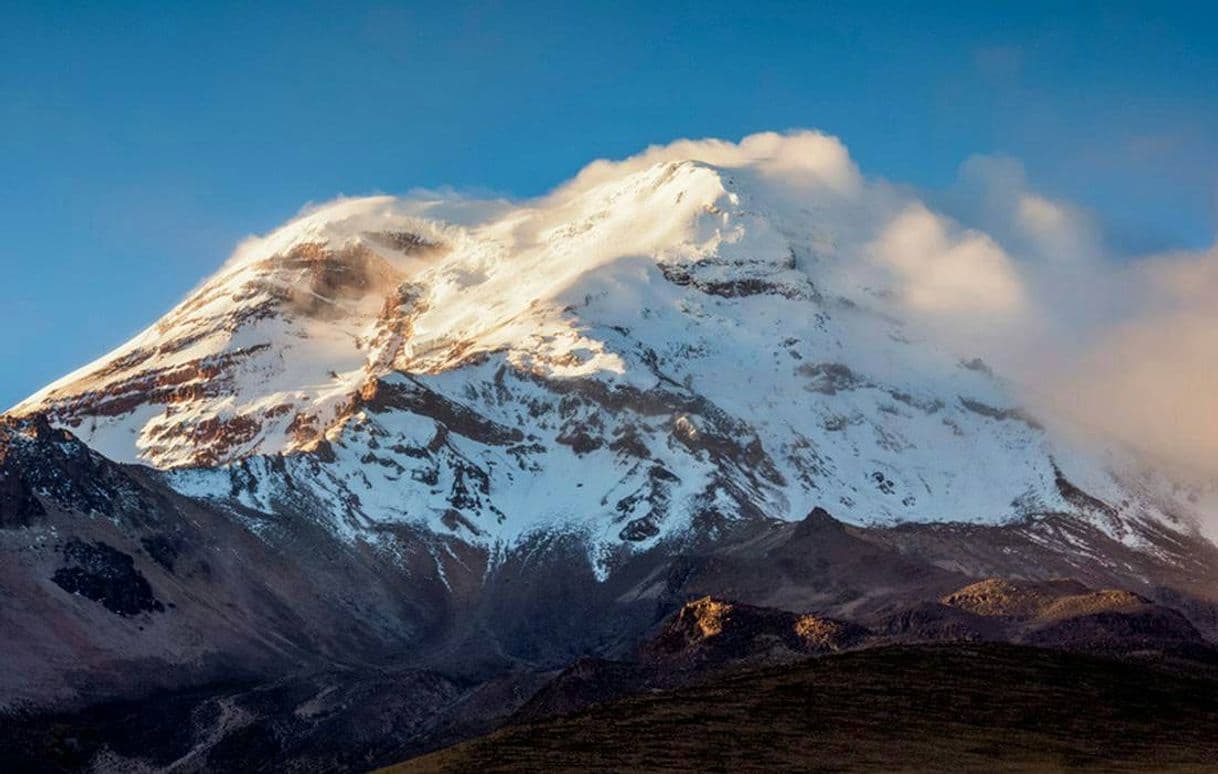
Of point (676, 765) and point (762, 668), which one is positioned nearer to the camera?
point (676, 765)

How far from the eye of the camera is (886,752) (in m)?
158

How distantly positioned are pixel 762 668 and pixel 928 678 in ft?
59.4

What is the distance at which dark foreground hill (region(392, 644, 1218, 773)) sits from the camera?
156 meters

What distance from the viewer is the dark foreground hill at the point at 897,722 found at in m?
156

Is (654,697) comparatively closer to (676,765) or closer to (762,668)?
(762,668)

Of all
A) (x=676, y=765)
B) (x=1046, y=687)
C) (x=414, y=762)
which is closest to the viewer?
(x=676, y=765)

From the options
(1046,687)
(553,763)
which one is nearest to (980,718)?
(1046,687)

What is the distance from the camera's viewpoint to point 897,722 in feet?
559

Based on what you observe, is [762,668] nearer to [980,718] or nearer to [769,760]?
[980,718]

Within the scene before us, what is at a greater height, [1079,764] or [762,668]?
[762,668]

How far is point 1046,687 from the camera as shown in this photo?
7249 inches

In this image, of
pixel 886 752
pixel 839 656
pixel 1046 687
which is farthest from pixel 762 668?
pixel 886 752

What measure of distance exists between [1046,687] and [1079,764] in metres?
29.7

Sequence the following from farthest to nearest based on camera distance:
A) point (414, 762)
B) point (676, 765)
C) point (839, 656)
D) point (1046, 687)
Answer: point (839, 656)
point (1046, 687)
point (414, 762)
point (676, 765)
